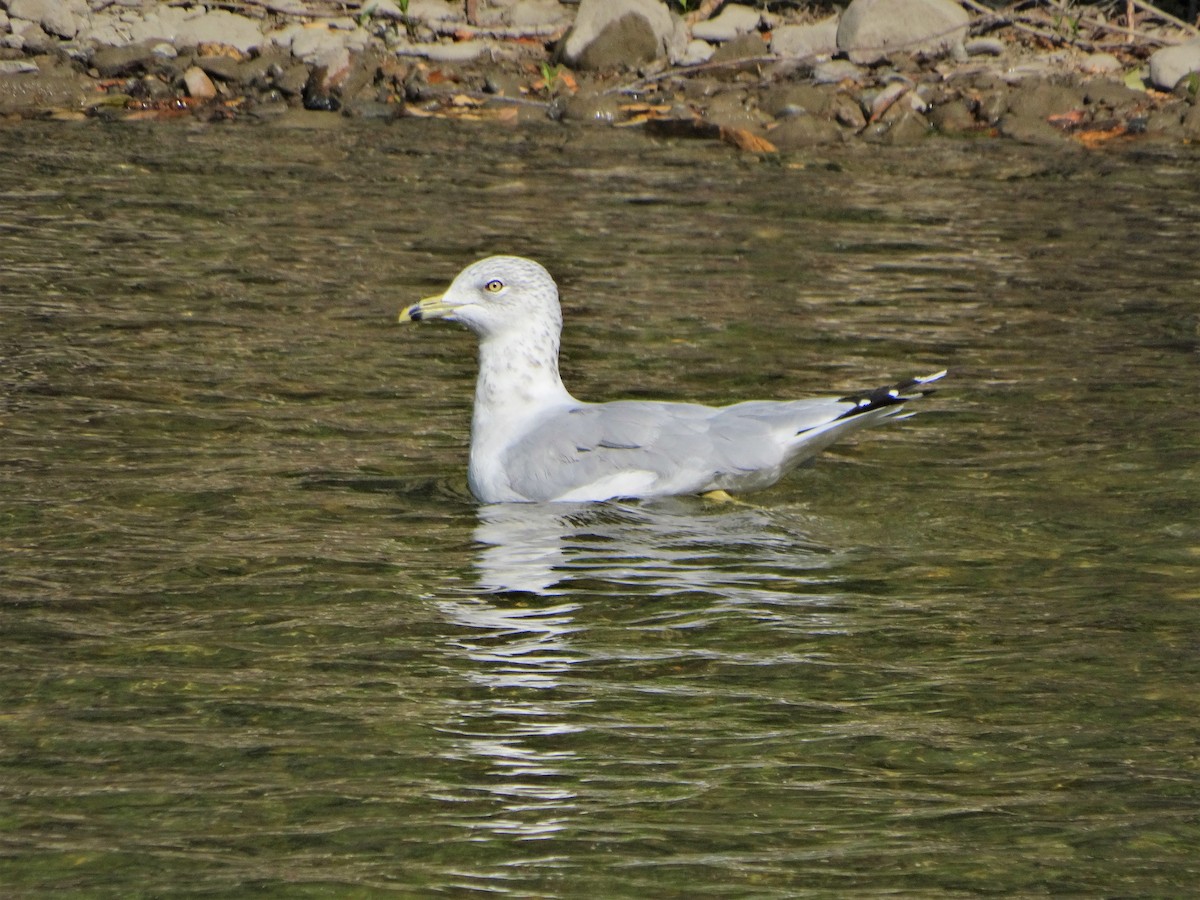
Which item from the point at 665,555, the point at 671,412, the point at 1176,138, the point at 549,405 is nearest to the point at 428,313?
the point at 549,405

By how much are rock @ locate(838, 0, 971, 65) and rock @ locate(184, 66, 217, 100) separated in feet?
20.0

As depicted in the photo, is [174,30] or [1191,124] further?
[174,30]

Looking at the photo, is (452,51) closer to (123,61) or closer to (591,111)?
(591,111)

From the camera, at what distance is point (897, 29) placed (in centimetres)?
1834

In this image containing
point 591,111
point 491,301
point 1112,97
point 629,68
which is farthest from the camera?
point 629,68

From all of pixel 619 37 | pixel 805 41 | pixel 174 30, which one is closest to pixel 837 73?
pixel 805 41

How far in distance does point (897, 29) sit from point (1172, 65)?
2633mm

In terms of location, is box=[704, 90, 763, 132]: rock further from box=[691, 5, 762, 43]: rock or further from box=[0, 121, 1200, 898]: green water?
box=[0, 121, 1200, 898]: green water

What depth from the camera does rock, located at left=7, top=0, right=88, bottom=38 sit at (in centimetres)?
1878

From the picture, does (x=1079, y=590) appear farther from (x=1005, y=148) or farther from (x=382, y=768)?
(x=1005, y=148)

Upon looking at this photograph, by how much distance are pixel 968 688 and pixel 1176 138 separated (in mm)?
12417

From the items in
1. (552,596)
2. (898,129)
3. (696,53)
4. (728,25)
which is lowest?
(552,596)

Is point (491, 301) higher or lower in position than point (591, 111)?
lower

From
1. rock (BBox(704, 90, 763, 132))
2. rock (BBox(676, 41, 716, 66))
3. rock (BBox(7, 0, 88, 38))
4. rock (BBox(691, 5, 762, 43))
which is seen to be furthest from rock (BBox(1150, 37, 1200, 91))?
rock (BBox(7, 0, 88, 38))
